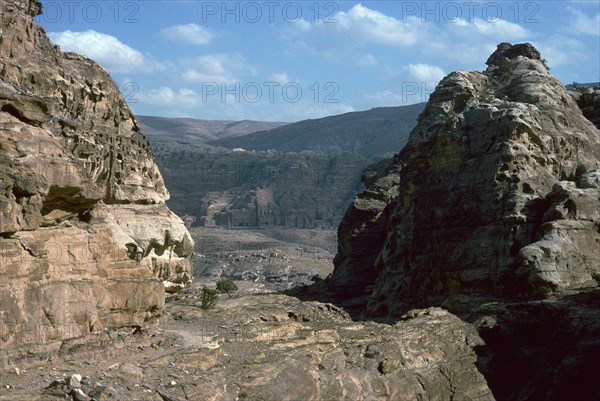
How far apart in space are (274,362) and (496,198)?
61.6 ft

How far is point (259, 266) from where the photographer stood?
305 feet

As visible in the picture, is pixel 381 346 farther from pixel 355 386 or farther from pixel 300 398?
pixel 300 398

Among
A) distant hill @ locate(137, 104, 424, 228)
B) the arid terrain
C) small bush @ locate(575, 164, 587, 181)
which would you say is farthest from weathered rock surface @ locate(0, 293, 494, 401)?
distant hill @ locate(137, 104, 424, 228)

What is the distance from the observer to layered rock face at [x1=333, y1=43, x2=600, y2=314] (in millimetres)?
37219

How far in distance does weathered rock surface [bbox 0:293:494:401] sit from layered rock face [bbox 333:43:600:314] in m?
5.72

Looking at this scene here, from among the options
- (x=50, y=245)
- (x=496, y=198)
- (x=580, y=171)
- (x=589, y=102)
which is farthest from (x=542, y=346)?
(x=589, y=102)

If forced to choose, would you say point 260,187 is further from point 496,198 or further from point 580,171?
point 496,198

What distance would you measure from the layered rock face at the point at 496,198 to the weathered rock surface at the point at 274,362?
5.72 meters

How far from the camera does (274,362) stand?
24.1m

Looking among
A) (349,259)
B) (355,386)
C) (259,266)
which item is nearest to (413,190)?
(349,259)

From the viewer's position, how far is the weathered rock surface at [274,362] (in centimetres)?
1978

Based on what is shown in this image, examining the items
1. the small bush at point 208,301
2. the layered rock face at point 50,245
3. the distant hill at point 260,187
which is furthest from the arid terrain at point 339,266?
the distant hill at point 260,187

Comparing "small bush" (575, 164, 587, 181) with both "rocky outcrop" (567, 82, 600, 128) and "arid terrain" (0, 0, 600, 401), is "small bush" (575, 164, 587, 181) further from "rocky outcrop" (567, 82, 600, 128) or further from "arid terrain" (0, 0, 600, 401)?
"rocky outcrop" (567, 82, 600, 128)

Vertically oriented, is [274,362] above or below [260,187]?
below
